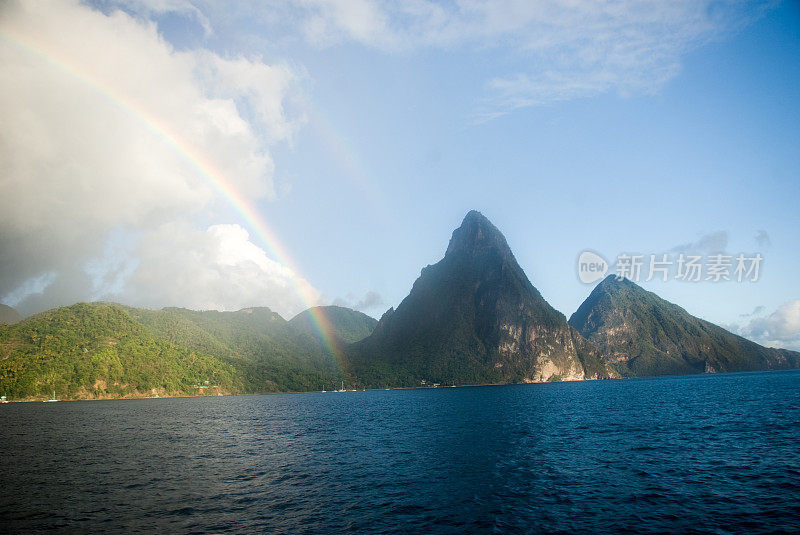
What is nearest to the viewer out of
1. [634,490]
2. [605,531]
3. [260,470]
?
[605,531]

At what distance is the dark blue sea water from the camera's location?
2859 cm

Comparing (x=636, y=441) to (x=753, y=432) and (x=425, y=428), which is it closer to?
(x=753, y=432)

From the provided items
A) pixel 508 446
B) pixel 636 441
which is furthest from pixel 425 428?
pixel 636 441

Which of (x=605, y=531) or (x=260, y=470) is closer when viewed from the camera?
(x=605, y=531)

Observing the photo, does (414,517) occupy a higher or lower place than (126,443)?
higher

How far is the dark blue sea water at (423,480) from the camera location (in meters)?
28.6

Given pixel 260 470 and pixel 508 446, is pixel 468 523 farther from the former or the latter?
pixel 508 446

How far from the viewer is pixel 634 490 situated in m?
34.3

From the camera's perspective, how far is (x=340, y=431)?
262ft

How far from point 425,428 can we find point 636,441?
122ft

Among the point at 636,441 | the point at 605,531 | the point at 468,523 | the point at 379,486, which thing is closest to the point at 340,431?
the point at 379,486

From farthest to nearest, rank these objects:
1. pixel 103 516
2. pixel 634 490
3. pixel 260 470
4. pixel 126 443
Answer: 1. pixel 126 443
2. pixel 260 470
3. pixel 634 490
4. pixel 103 516

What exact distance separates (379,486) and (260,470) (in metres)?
16.5

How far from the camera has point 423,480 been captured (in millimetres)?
39938
